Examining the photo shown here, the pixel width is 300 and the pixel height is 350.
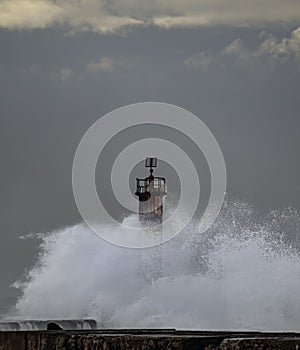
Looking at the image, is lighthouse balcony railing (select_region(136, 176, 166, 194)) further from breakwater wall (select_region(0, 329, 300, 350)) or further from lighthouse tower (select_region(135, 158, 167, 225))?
breakwater wall (select_region(0, 329, 300, 350))

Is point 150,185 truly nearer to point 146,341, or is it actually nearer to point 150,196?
point 150,196

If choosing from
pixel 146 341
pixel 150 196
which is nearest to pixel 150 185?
pixel 150 196

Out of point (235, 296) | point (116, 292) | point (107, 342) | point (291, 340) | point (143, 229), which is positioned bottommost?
point (291, 340)

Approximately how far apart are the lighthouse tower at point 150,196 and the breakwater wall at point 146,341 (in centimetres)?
2773

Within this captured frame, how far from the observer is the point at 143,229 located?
1468 inches

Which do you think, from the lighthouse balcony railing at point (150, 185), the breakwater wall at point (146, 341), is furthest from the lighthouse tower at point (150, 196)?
the breakwater wall at point (146, 341)

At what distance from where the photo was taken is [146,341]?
6516 millimetres

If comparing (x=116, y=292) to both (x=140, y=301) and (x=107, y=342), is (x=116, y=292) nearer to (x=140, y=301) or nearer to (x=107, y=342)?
(x=140, y=301)

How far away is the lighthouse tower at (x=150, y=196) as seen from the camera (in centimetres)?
3575

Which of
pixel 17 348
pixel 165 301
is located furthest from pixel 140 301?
pixel 17 348

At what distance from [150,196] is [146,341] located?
29.3m

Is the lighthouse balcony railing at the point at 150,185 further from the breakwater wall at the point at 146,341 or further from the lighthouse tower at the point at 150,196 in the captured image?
the breakwater wall at the point at 146,341

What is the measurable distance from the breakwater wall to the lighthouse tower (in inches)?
1092

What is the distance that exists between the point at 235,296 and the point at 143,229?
8.60m
